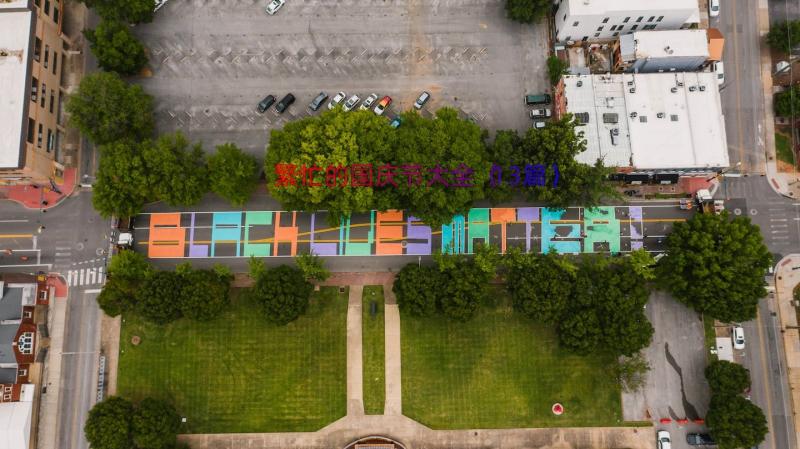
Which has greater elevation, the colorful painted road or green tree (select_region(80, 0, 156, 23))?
green tree (select_region(80, 0, 156, 23))

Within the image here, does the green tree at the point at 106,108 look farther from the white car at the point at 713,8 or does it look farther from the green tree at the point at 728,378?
the white car at the point at 713,8

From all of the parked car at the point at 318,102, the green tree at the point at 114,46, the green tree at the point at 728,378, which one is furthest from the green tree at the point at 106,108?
the green tree at the point at 728,378

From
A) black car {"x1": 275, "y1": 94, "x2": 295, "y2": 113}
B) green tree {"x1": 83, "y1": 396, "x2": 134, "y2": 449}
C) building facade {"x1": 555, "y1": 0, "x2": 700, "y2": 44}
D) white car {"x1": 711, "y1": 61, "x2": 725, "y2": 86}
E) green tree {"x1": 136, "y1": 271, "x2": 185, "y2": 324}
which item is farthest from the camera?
black car {"x1": 275, "y1": 94, "x2": 295, "y2": 113}

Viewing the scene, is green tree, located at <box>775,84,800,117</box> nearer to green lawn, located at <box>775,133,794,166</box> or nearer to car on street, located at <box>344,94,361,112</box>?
green lawn, located at <box>775,133,794,166</box>

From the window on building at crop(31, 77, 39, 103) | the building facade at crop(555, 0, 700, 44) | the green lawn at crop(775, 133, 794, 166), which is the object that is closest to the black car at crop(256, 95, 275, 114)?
the window on building at crop(31, 77, 39, 103)

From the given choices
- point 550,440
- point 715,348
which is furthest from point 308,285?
point 715,348

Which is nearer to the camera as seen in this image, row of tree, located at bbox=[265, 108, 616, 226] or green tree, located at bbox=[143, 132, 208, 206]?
row of tree, located at bbox=[265, 108, 616, 226]

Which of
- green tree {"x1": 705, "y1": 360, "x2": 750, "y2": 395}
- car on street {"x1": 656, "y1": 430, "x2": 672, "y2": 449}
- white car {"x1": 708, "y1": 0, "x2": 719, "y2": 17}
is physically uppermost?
white car {"x1": 708, "y1": 0, "x2": 719, "y2": 17}
